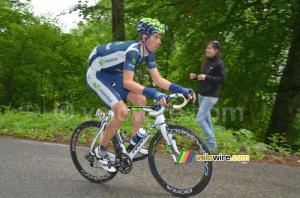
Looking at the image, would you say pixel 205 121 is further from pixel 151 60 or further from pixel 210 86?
pixel 151 60

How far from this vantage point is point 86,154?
4.80 m

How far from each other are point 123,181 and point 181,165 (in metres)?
0.96

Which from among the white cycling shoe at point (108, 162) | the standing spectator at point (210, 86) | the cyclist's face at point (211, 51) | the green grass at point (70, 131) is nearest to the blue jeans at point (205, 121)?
the standing spectator at point (210, 86)

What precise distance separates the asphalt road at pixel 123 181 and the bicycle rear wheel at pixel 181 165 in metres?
0.20

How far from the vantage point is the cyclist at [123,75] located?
3.99m

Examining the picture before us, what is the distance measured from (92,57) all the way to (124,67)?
2.25 feet

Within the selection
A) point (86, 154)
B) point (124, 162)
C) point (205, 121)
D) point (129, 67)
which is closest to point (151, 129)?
point (124, 162)

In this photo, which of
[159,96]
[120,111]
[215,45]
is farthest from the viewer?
[215,45]

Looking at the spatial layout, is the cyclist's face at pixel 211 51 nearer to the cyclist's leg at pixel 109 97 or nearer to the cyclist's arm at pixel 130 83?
the cyclist's leg at pixel 109 97

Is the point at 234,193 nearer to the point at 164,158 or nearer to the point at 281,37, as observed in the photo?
the point at 164,158

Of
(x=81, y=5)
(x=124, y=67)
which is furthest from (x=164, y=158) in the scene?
(x=81, y=5)

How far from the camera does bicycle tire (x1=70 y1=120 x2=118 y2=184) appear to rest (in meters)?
4.62

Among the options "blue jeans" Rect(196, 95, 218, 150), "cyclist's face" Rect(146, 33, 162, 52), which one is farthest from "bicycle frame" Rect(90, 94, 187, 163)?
"blue jeans" Rect(196, 95, 218, 150)

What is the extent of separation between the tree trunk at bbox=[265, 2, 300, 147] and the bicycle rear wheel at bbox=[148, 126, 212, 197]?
4960mm
